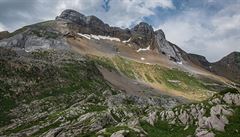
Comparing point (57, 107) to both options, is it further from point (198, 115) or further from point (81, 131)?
point (198, 115)

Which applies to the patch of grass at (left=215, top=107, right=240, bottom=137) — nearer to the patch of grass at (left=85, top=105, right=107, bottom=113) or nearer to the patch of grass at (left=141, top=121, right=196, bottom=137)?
the patch of grass at (left=141, top=121, right=196, bottom=137)

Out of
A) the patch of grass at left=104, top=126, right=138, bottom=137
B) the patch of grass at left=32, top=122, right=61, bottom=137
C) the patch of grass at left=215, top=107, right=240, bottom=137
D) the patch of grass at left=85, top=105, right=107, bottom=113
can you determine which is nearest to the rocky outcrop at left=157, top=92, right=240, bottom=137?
the patch of grass at left=215, top=107, right=240, bottom=137

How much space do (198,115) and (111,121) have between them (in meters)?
39.3

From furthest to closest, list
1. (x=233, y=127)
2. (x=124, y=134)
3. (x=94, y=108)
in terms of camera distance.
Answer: (x=94, y=108) < (x=124, y=134) < (x=233, y=127)

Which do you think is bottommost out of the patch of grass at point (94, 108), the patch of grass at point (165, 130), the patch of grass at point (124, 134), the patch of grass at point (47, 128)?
the patch of grass at point (47, 128)

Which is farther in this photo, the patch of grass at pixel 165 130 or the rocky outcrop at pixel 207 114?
the patch of grass at pixel 165 130

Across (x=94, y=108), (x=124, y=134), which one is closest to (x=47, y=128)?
(x=94, y=108)

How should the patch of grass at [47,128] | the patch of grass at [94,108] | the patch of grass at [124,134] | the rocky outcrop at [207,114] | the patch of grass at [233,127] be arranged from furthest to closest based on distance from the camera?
1. the patch of grass at [94,108]
2. the patch of grass at [47,128]
3. the patch of grass at [124,134]
4. the rocky outcrop at [207,114]
5. the patch of grass at [233,127]

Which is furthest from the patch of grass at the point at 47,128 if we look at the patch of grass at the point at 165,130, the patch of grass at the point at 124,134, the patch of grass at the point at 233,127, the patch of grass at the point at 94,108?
the patch of grass at the point at 233,127

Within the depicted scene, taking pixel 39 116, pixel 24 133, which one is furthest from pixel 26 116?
pixel 24 133

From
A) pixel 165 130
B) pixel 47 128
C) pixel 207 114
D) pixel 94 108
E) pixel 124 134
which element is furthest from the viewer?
pixel 94 108

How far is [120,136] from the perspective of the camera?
280 ft

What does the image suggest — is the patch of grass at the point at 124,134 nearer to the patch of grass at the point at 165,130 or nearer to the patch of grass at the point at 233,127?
the patch of grass at the point at 165,130

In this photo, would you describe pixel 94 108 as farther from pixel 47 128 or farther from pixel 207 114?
pixel 207 114
